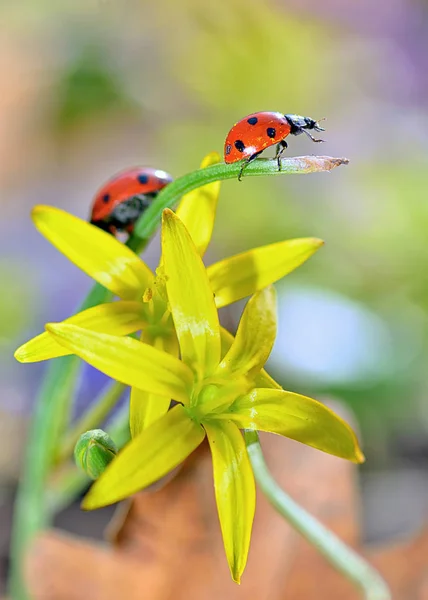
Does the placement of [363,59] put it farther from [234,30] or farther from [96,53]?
[96,53]

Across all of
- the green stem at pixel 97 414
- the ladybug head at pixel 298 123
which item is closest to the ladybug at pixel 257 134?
the ladybug head at pixel 298 123

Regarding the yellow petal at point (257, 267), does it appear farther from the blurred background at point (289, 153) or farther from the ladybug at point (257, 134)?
the blurred background at point (289, 153)

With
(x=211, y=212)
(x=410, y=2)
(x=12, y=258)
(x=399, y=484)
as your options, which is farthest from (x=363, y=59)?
(x=211, y=212)

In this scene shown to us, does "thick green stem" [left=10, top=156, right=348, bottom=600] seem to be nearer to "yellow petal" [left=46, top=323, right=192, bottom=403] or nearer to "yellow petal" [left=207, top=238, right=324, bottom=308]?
"yellow petal" [left=207, top=238, right=324, bottom=308]

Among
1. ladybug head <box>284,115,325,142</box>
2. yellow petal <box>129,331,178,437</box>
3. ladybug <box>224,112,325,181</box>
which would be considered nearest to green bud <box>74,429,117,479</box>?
yellow petal <box>129,331,178,437</box>

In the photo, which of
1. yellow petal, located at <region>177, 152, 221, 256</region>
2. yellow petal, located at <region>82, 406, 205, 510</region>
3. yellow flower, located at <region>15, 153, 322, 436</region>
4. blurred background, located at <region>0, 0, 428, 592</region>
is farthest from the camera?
blurred background, located at <region>0, 0, 428, 592</region>

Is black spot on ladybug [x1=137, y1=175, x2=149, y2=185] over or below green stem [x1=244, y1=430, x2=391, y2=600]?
over
